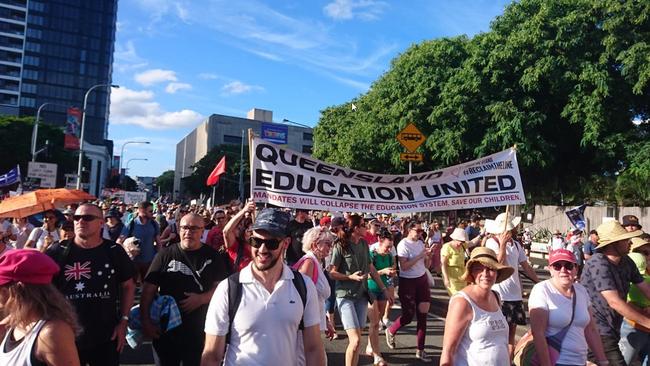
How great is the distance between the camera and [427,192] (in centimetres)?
688

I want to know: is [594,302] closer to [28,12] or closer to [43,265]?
[43,265]

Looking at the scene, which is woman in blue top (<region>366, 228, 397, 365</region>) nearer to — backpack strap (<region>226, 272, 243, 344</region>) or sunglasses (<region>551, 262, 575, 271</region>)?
sunglasses (<region>551, 262, 575, 271</region>)

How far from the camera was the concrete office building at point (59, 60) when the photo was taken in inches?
3696

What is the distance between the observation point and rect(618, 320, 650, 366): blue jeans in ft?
15.1

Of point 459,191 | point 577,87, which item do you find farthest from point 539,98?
point 459,191

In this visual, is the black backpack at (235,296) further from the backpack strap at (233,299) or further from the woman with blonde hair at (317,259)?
the woman with blonde hair at (317,259)

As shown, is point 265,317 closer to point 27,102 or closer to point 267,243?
point 267,243

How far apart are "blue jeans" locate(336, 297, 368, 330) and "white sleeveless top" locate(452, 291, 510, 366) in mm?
2326

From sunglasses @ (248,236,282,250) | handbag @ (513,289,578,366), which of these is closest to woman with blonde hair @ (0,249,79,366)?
sunglasses @ (248,236,282,250)

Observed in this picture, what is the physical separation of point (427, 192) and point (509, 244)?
3.81ft

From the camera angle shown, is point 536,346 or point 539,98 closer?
point 536,346

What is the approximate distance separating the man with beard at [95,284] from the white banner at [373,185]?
1945 millimetres

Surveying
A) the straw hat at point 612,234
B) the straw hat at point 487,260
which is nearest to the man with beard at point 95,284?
the straw hat at point 487,260

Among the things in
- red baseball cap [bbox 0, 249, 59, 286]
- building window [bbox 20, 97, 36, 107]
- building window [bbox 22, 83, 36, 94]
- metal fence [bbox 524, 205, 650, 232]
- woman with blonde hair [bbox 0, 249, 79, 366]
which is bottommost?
woman with blonde hair [bbox 0, 249, 79, 366]
